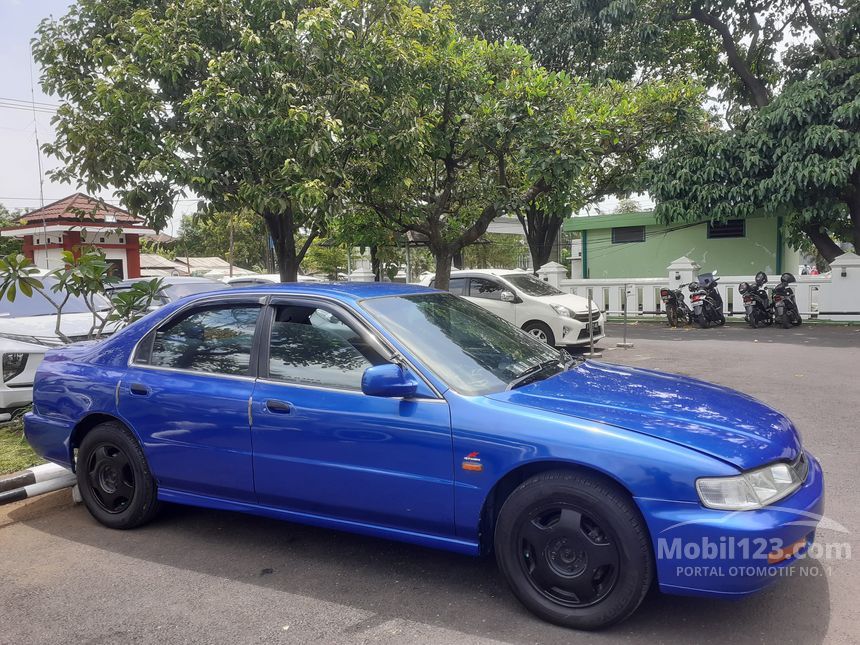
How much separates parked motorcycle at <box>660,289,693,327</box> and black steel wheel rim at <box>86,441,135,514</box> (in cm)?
1360

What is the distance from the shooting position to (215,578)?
3.71m

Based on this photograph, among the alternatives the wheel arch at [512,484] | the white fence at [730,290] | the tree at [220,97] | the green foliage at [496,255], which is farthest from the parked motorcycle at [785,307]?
the green foliage at [496,255]

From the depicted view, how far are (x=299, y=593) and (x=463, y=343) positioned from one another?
1.59 meters

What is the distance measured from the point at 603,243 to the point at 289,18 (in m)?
16.7

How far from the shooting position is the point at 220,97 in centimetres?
726

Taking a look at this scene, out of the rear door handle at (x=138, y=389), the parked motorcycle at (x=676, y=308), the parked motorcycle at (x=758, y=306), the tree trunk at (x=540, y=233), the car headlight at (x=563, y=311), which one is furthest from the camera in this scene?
the tree trunk at (x=540, y=233)

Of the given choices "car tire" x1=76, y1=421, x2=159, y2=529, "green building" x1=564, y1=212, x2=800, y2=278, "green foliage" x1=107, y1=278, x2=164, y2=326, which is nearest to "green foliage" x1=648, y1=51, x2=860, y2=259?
"green building" x1=564, y1=212, x2=800, y2=278

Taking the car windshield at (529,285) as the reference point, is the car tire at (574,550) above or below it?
below

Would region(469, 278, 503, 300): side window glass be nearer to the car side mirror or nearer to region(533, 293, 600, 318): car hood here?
region(533, 293, 600, 318): car hood

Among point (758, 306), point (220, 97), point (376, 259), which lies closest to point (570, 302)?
point (376, 259)

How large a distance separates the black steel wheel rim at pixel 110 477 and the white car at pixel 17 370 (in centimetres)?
293

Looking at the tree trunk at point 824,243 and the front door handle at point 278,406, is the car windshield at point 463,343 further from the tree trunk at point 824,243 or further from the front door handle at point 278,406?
the tree trunk at point 824,243

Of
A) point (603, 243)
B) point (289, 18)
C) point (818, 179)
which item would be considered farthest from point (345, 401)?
point (603, 243)

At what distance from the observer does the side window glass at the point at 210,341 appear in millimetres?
4096
